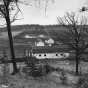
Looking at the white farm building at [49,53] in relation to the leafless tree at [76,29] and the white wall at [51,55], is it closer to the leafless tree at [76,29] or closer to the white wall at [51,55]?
the white wall at [51,55]

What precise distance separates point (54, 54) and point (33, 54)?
Answer: 2.79 m

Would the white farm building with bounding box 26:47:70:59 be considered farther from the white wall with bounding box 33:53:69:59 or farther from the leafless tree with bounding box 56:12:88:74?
the leafless tree with bounding box 56:12:88:74

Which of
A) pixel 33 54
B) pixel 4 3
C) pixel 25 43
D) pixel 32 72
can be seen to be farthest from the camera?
pixel 25 43

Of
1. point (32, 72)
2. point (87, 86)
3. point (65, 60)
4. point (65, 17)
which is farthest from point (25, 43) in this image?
point (87, 86)

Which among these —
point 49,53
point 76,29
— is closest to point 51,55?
point 49,53

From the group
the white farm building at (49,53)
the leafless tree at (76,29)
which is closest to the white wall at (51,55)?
the white farm building at (49,53)

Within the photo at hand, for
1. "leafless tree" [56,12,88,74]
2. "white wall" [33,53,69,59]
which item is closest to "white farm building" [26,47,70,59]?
"white wall" [33,53,69,59]

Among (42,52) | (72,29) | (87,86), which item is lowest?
(42,52)

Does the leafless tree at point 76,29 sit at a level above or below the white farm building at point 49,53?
above

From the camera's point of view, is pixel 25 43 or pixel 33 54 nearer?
pixel 33 54

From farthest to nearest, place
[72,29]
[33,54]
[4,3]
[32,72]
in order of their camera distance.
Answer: [33,54]
[72,29]
[32,72]
[4,3]

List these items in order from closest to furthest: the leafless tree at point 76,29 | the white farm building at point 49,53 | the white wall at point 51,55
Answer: the leafless tree at point 76,29 < the white wall at point 51,55 < the white farm building at point 49,53

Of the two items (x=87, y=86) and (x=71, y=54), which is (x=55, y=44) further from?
(x=87, y=86)

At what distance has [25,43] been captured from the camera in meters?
20.8
